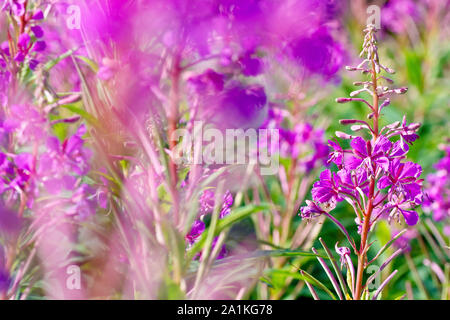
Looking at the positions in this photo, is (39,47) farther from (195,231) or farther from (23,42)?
(195,231)

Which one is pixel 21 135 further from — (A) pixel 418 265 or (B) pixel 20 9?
(A) pixel 418 265

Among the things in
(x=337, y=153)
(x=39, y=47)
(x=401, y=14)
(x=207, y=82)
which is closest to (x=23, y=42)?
(x=39, y=47)

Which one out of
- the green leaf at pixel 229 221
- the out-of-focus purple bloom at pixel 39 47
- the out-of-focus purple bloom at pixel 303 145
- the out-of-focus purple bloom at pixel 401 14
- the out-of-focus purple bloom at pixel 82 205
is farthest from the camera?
the out-of-focus purple bloom at pixel 401 14

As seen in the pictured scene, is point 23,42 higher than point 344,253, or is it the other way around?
point 23,42

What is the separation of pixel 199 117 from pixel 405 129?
37 centimetres

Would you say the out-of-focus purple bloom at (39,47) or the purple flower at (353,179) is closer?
the purple flower at (353,179)

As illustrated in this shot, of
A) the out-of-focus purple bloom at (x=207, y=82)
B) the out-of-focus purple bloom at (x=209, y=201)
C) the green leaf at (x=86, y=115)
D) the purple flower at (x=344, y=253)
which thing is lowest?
the purple flower at (x=344, y=253)

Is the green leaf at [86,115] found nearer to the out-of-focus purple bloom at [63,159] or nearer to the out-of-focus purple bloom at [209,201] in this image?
the out-of-focus purple bloom at [63,159]

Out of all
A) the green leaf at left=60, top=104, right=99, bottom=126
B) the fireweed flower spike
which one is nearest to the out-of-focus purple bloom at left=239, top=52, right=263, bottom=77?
the fireweed flower spike

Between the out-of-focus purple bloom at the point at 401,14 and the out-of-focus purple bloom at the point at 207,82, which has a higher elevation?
the out-of-focus purple bloom at the point at 401,14

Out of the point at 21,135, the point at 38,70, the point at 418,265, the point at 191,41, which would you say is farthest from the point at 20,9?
the point at 418,265

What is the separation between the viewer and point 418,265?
1733 mm

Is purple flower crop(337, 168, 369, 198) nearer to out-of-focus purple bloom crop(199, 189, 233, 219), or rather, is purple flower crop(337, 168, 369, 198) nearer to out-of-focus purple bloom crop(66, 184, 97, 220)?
out-of-focus purple bloom crop(199, 189, 233, 219)

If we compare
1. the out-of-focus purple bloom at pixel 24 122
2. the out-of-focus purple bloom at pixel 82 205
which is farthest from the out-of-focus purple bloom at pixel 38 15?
the out-of-focus purple bloom at pixel 82 205
